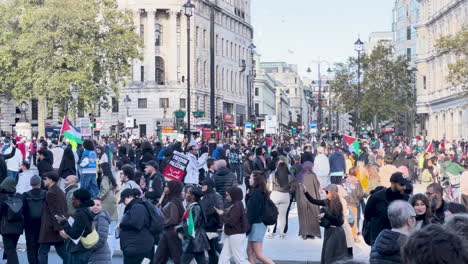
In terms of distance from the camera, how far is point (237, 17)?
10375 centimetres

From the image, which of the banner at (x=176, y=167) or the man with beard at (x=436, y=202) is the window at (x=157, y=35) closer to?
the banner at (x=176, y=167)

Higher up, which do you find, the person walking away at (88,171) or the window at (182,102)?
the window at (182,102)

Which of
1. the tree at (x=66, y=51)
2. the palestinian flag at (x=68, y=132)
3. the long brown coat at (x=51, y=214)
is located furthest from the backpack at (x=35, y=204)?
the tree at (x=66, y=51)

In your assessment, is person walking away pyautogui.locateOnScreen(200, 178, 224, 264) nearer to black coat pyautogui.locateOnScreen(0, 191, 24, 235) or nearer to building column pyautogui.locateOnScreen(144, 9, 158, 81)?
black coat pyautogui.locateOnScreen(0, 191, 24, 235)

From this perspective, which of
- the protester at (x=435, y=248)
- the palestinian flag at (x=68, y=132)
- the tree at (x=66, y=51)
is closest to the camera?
the protester at (x=435, y=248)

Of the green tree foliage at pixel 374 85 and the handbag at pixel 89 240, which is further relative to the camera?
the green tree foliage at pixel 374 85

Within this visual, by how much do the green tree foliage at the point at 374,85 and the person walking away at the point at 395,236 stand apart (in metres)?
71.4

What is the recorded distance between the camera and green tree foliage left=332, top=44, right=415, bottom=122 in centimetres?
7900

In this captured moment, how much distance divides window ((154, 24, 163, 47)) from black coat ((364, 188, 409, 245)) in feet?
251

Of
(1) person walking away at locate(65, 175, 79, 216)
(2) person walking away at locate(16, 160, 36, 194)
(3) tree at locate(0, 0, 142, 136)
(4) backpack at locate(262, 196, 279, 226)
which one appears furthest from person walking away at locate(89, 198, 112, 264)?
(3) tree at locate(0, 0, 142, 136)

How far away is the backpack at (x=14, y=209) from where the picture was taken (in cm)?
→ 1199

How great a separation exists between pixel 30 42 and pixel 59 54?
2.22 metres

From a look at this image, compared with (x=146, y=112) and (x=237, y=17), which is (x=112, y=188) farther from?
(x=237, y=17)

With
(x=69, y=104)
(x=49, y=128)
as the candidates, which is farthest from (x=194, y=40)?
(x=69, y=104)
